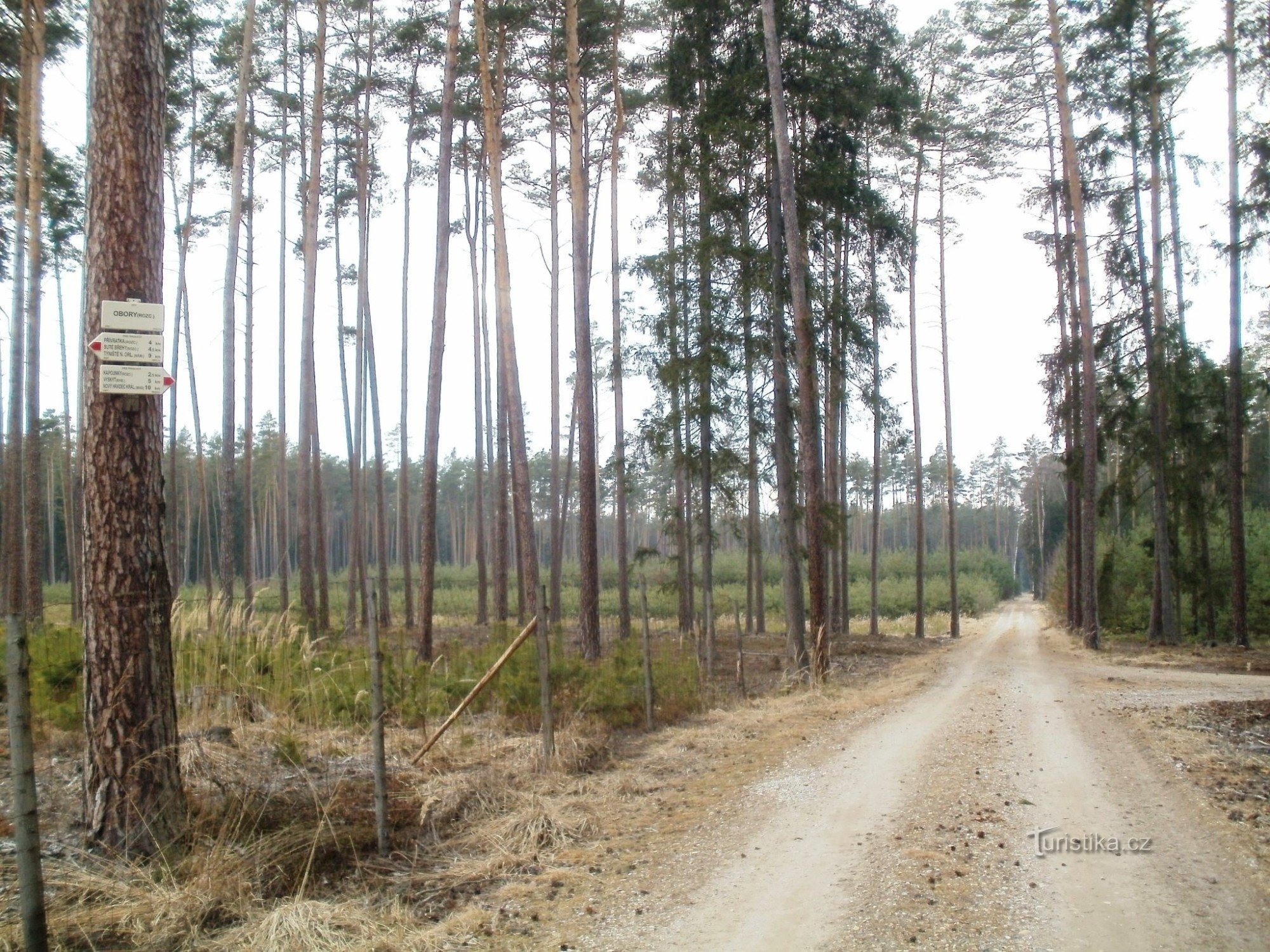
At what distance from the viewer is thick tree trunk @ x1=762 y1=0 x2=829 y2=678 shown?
41.1 ft

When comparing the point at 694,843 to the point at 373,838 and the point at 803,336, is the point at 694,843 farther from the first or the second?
the point at 803,336

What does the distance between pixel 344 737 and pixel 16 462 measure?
1377 centimetres

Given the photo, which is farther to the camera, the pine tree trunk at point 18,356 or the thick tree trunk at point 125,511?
the pine tree trunk at point 18,356

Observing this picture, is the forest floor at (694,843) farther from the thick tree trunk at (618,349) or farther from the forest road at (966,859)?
the thick tree trunk at (618,349)

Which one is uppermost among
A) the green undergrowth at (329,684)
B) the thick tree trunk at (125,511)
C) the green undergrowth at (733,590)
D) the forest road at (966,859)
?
the thick tree trunk at (125,511)

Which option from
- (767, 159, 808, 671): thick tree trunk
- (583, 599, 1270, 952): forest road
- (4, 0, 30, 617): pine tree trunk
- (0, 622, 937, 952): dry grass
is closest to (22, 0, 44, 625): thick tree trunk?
(4, 0, 30, 617): pine tree trunk

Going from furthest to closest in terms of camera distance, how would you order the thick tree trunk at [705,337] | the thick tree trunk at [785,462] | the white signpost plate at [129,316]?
the thick tree trunk at [705,337] < the thick tree trunk at [785,462] < the white signpost plate at [129,316]


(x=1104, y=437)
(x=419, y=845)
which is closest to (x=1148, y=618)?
(x=1104, y=437)

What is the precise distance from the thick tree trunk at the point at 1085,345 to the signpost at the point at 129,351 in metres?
18.0

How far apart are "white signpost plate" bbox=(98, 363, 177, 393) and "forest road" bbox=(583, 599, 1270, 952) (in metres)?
3.43

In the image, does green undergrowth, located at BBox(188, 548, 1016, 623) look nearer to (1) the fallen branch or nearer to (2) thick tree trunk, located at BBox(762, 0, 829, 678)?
(2) thick tree trunk, located at BBox(762, 0, 829, 678)

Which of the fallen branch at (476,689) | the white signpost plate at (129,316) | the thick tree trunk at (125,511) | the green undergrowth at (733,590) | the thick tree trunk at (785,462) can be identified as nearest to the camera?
the thick tree trunk at (125,511)

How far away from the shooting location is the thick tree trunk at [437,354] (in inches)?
514

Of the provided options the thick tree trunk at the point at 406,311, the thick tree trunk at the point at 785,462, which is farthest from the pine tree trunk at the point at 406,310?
the thick tree trunk at the point at 785,462
